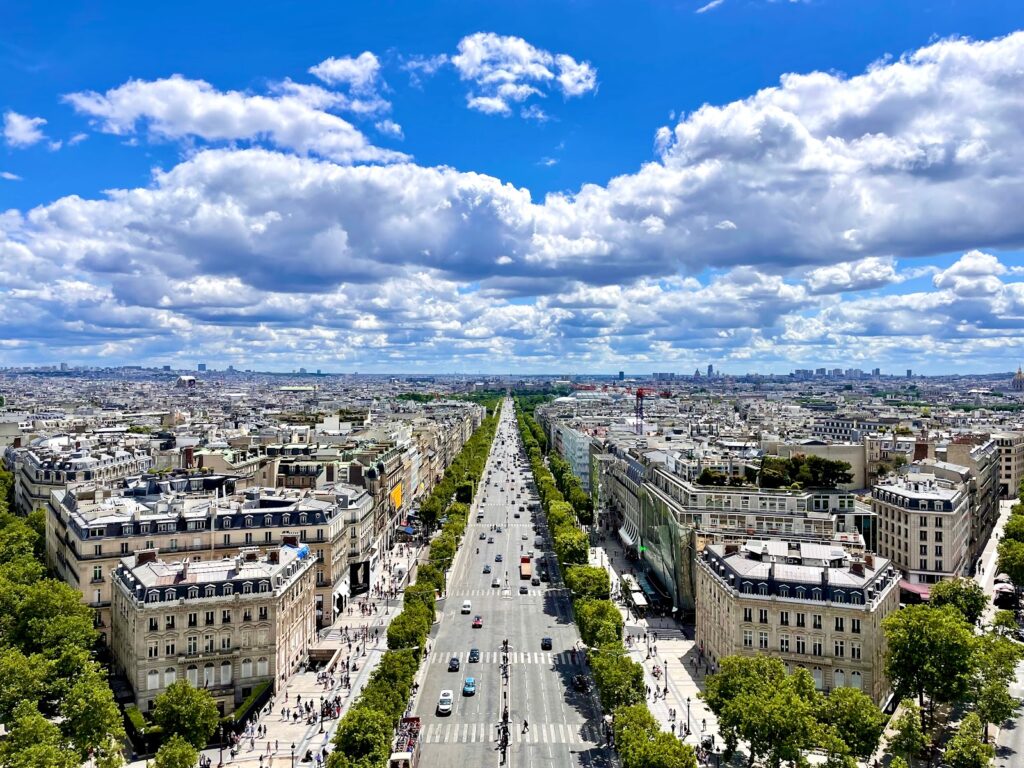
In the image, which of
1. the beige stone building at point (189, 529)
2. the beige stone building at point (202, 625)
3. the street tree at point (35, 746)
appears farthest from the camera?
the beige stone building at point (189, 529)

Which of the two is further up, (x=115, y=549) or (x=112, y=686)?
(x=115, y=549)

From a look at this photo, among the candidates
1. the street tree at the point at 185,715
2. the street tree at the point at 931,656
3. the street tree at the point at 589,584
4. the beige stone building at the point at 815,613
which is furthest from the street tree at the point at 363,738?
the street tree at the point at 589,584

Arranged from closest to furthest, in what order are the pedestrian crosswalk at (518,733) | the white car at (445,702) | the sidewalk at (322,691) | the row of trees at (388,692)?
the row of trees at (388,692), the sidewalk at (322,691), the pedestrian crosswalk at (518,733), the white car at (445,702)

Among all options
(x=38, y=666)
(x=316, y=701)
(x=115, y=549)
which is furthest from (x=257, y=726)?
(x=115, y=549)

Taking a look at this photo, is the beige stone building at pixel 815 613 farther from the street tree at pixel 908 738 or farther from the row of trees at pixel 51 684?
the row of trees at pixel 51 684

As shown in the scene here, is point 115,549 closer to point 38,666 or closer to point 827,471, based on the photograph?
point 38,666

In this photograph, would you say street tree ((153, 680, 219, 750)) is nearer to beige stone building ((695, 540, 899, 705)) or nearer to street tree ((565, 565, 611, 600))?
beige stone building ((695, 540, 899, 705))

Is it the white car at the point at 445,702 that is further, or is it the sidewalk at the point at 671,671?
the white car at the point at 445,702
